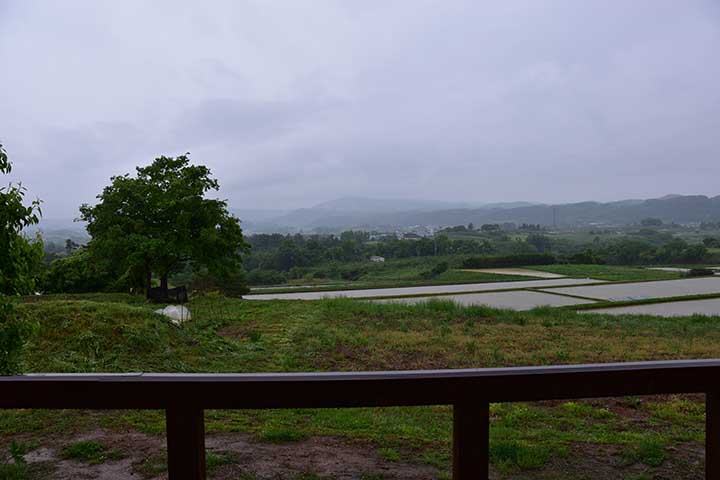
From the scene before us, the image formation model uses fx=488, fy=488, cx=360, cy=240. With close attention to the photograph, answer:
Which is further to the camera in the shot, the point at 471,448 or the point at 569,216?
the point at 569,216

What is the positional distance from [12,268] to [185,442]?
2169mm

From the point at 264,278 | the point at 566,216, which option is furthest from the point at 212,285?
the point at 566,216

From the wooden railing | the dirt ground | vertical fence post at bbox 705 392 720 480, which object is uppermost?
the wooden railing

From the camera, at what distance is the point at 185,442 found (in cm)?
133

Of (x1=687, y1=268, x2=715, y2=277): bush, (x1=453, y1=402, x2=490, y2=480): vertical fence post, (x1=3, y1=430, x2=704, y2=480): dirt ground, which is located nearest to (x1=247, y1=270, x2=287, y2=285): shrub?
(x1=687, y1=268, x2=715, y2=277): bush

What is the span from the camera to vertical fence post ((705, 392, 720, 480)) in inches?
58.2

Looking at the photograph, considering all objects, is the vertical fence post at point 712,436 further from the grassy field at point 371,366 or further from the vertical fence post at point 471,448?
the grassy field at point 371,366

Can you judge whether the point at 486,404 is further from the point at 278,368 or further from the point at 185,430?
the point at 278,368

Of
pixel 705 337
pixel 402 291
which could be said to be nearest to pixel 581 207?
pixel 402 291

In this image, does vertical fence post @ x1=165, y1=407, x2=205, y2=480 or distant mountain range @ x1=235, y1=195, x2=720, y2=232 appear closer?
vertical fence post @ x1=165, y1=407, x2=205, y2=480

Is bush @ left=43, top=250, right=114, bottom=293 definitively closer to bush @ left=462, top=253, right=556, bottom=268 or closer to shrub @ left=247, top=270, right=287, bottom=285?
shrub @ left=247, top=270, right=287, bottom=285

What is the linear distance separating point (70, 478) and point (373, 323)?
30.5 ft

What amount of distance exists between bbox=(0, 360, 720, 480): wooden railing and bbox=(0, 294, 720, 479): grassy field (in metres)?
1.39

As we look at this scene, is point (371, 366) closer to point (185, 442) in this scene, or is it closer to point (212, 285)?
point (185, 442)
